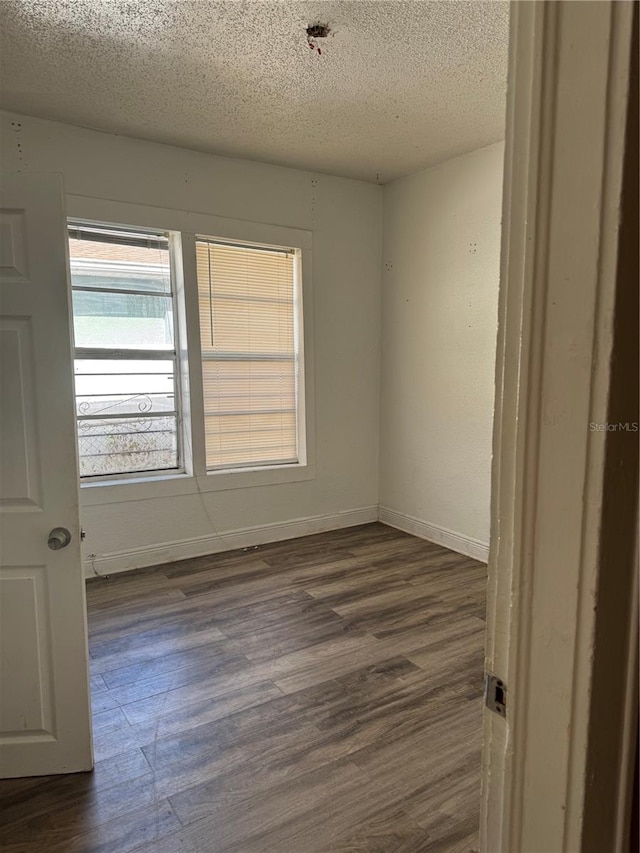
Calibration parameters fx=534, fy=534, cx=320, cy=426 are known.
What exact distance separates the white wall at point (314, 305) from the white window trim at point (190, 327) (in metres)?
0.06

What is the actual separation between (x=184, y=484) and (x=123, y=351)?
1029 millimetres

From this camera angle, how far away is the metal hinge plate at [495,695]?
677 mm

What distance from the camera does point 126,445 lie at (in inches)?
147

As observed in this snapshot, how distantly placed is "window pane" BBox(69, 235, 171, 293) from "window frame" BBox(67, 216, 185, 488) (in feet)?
0.17

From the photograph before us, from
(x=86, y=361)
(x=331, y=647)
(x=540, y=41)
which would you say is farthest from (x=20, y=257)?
(x=331, y=647)

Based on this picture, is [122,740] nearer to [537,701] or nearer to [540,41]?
[537,701]

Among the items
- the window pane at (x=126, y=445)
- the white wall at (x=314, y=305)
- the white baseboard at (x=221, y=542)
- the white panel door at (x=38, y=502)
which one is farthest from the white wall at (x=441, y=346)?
the white panel door at (x=38, y=502)

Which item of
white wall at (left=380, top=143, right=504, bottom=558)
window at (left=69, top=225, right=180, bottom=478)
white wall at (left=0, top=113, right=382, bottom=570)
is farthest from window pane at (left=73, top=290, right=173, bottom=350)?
white wall at (left=380, top=143, right=504, bottom=558)

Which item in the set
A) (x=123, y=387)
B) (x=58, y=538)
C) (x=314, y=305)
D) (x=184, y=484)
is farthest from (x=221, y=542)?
(x=58, y=538)

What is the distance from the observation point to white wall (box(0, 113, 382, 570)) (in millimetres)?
3393

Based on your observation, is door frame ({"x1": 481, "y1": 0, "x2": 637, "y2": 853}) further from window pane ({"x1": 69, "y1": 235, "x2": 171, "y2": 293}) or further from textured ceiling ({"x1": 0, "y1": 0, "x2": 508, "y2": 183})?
window pane ({"x1": 69, "y1": 235, "x2": 171, "y2": 293})

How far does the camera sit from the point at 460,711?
222cm

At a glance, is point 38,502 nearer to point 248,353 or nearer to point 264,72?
point 264,72

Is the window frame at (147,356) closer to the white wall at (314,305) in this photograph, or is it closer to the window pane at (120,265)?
the window pane at (120,265)
